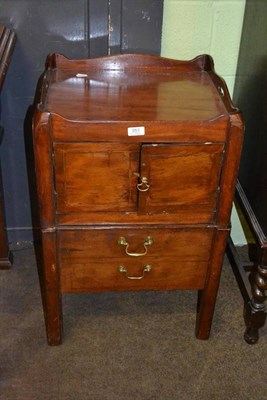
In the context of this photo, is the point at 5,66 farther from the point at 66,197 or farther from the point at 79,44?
the point at 66,197

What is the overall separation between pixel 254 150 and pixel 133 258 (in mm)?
528

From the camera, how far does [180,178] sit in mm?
1426

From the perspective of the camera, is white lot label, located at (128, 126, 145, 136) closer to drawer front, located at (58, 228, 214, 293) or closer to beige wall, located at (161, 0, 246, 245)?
drawer front, located at (58, 228, 214, 293)

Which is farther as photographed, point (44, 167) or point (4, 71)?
point (4, 71)

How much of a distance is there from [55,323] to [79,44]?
93 centimetres

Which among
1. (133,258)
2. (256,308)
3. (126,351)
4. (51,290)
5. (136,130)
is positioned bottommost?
(126,351)

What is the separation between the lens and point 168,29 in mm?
1779

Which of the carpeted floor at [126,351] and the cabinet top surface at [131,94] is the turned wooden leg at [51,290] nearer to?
the carpeted floor at [126,351]

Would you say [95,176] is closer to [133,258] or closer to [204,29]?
[133,258]

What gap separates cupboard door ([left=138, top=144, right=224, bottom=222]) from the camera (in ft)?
4.52

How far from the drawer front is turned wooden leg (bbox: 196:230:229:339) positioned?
0.07 feet

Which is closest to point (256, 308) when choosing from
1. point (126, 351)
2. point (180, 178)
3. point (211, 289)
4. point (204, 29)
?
point (211, 289)

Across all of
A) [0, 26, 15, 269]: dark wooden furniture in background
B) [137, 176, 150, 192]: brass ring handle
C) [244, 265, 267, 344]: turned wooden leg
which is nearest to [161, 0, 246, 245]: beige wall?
[0, 26, 15, 269]: dark wooden furniture in background

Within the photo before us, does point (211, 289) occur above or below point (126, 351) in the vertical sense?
above
